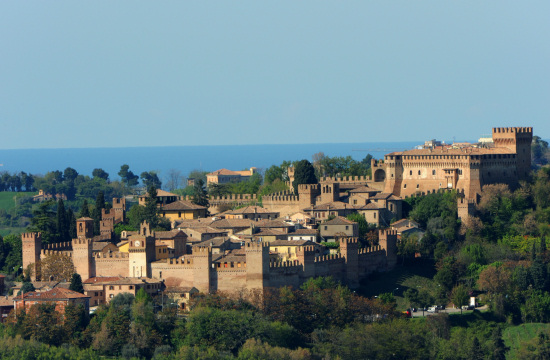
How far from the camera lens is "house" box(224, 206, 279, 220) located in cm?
6738

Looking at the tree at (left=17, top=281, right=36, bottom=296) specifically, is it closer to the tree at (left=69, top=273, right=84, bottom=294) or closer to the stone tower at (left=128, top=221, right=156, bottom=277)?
the tree at (left=69, top=273, right=84, bottom=294)

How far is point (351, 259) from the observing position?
59.8m

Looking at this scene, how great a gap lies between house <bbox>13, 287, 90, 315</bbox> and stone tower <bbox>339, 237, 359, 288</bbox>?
12277mm

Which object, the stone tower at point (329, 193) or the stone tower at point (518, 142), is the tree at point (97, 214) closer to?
the stone tower at point (329, 193)

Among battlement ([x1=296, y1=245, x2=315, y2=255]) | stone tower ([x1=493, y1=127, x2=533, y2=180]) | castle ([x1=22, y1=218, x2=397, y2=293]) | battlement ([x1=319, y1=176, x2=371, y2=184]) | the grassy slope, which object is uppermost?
stone tower ([x1=493, y1=127, x2=533, y2=180])

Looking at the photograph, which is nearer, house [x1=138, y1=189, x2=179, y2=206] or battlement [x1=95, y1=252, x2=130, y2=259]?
battlement [x1=95, y1=252, x2=130, y2=259]

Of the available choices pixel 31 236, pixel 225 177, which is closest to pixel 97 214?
pixel 31 236

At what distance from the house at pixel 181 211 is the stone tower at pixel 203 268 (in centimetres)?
1287

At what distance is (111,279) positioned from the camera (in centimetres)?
5841

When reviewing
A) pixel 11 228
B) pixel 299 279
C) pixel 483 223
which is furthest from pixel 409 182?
pixel 11 228

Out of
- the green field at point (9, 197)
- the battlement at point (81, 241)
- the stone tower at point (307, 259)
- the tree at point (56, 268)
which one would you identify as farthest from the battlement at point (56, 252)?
the green field at point (9, 197)

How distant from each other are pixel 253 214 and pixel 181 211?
4465 mm

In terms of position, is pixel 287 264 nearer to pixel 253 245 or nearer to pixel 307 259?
pixel 307 259

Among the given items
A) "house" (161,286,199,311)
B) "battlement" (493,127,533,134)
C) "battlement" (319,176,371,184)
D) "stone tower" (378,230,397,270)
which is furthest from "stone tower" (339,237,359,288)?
"battlement" (493,127,533,134)
